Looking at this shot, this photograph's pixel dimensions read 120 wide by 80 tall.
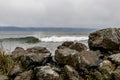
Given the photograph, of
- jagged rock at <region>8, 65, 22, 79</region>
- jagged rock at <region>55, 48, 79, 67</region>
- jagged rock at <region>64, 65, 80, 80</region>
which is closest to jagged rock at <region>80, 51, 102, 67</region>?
jagged rock at <region>55, 48, 79, 67</region>

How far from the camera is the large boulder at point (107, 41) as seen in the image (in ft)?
40.2

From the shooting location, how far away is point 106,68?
35.9ft

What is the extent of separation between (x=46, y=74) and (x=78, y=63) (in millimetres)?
1118

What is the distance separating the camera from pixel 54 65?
12352mm

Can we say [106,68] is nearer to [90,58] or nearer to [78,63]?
[90,58]

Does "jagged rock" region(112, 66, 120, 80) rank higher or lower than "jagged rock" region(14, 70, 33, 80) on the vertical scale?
higher

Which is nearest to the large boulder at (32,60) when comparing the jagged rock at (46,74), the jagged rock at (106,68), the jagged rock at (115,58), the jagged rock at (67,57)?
the jagged rock at (67,57)

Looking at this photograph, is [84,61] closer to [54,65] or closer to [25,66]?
[54,65]

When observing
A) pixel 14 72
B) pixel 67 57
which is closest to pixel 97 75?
pixel 67 57

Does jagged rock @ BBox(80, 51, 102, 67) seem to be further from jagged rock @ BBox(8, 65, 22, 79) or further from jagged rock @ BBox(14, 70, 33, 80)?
jagged rock @ BBox(8, 65, 22, 79)

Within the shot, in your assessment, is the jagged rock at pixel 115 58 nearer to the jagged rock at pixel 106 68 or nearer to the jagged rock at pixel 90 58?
the jagged rock at pixel 106 68

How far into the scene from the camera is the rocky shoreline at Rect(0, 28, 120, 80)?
11078 millimetres

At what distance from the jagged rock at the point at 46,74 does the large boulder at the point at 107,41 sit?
218 cm

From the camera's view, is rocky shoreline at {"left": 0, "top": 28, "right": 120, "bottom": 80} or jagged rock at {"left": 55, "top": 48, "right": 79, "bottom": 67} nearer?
rocky shoreline at {"left": 0, "top": 28, "right": 120, "bottom": 80}
